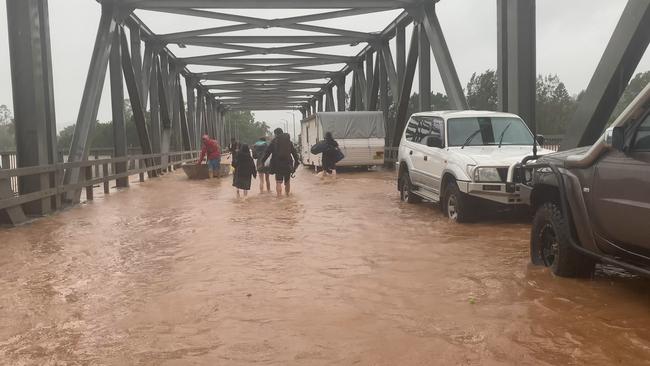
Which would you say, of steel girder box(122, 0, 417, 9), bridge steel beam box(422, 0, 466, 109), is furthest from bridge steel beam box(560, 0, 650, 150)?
steel girder box(122, 0, 417, 9)

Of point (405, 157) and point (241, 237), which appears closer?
point (241, 237)

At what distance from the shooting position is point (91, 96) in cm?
1468

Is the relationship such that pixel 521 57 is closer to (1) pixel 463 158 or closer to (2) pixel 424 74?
(1) pixel 463 158

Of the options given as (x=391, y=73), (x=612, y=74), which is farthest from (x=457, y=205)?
(x=391, y=73)

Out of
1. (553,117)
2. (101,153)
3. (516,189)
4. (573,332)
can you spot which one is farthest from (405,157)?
(553,117)

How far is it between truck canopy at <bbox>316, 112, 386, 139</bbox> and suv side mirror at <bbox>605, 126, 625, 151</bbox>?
19.2m

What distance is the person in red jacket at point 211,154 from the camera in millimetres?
19733

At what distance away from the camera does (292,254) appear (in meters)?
6.67

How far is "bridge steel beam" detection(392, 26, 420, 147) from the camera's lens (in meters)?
20.9

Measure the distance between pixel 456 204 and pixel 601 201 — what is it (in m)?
4.29

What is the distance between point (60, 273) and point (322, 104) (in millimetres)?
51584

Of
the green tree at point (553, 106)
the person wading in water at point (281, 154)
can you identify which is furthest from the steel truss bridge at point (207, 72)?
the green tree at point (553, 106)

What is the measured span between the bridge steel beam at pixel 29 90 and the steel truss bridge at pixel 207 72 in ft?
0.06

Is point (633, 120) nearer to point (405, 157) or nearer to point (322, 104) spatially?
point (405, 157)
